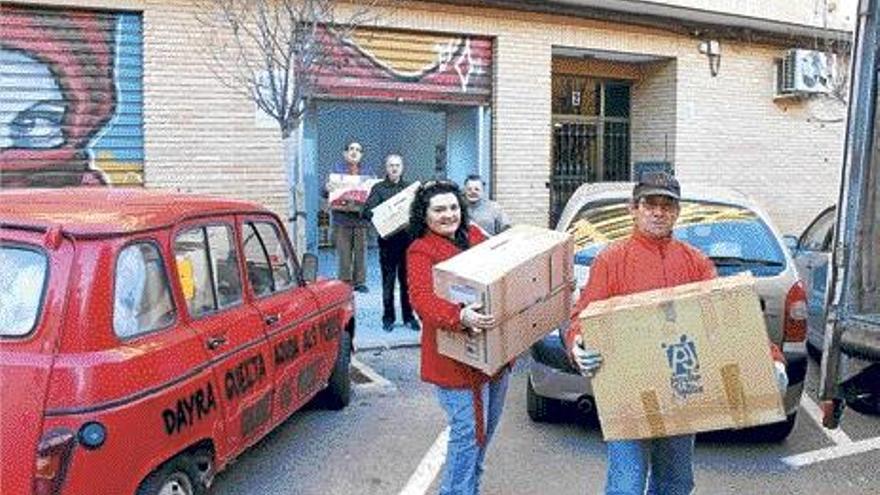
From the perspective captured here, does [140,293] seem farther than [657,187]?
Yes

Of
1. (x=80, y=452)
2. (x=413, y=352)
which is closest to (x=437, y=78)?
(x=413, y=352)

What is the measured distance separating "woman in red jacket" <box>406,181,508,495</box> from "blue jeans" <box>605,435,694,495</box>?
0.60 meters

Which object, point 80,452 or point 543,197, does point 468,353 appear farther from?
point 543,197

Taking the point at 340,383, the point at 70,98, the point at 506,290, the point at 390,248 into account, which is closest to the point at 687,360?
the point at 506,290

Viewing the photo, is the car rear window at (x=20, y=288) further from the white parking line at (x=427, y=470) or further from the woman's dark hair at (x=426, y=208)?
the white parking line at (x=427, y=470)

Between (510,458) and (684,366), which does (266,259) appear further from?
(684,366)

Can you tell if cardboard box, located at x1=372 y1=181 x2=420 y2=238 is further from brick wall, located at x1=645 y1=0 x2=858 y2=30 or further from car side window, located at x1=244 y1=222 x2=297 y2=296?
brick wall, located at x1=645 y1=0 x2=858 y2=30

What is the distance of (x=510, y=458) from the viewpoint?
494cm

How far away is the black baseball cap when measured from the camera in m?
3.26

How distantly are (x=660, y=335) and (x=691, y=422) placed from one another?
1.12 ft

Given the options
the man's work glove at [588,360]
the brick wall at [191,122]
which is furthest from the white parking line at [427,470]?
the brick wall at [191,122]

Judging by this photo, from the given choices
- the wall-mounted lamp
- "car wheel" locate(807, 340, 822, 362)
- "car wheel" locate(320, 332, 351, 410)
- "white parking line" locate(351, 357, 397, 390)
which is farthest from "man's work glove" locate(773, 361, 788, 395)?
the wall-mounted lamp

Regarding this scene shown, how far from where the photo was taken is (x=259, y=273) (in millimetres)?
4652

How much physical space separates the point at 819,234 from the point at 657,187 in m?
5.26
